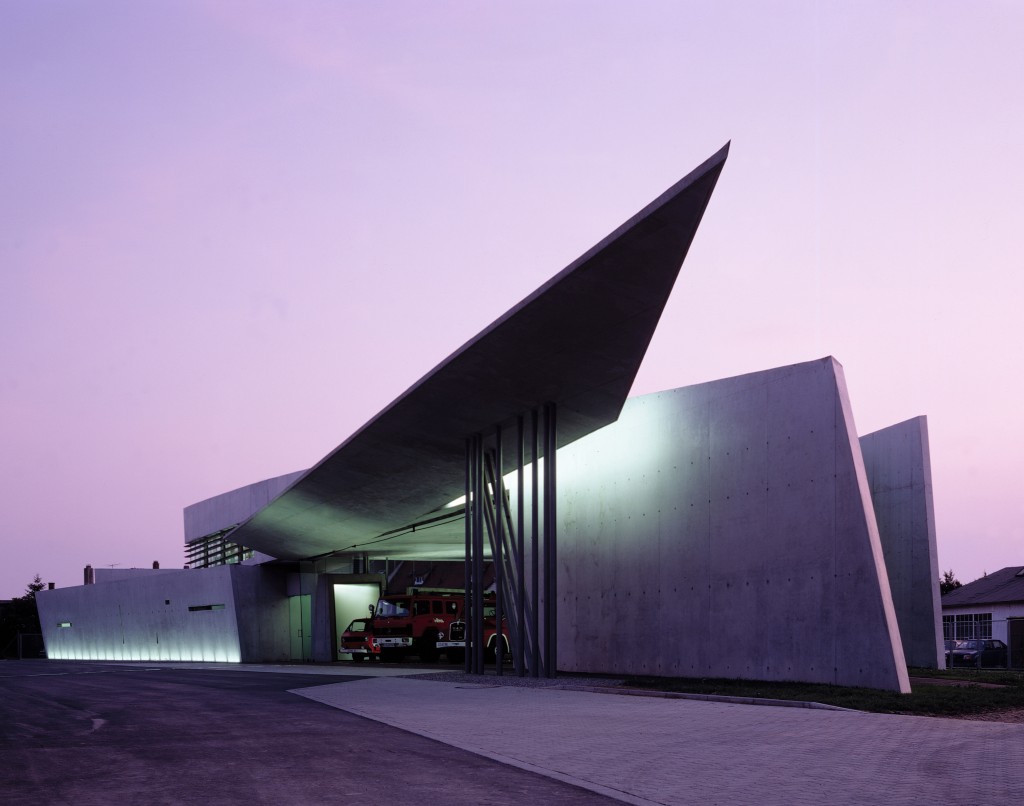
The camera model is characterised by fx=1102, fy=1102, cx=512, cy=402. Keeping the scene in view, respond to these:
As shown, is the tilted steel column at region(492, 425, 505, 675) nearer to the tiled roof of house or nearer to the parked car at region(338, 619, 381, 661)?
the parked car at region(338, 619, 381, 661)

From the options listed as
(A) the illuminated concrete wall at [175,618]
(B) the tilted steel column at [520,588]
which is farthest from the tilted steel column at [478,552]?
(A) the illuminated concrete wall at [175,618]

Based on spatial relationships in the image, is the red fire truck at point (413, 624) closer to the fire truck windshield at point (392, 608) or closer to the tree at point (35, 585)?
the fire truck windshield at point (392, 608)

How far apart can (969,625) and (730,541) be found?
2858 cm

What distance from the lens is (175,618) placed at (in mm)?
42656

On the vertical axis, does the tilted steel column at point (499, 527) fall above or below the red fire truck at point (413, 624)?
above

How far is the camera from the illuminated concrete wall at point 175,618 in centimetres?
3856

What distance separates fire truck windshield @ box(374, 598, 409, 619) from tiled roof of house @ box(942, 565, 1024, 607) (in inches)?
903

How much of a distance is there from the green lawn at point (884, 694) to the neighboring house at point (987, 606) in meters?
23.3

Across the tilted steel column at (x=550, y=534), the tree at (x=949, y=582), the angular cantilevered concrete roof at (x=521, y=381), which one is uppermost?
the angular cantilevered concrete roof at (x=521, y=381)

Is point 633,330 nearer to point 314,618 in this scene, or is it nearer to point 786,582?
point 786,582

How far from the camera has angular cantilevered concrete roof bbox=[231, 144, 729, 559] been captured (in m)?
13.8

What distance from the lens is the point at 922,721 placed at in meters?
12.3

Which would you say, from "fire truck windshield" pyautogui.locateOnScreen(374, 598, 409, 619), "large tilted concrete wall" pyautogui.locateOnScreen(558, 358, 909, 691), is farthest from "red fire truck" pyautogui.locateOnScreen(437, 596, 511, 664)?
"large tilted concrete wall" pyautogui.locateOnScreen(558, 358, 909, 691)

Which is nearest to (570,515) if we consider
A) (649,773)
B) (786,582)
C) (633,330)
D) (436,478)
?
(436,478)
